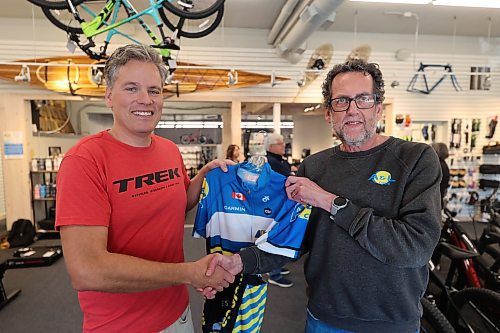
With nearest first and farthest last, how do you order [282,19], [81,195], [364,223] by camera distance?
[81,195], [364,223], [282,19]

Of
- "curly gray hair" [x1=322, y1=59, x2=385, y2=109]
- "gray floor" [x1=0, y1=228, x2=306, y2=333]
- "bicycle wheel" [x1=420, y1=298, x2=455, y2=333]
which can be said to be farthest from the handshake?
"gray floor" [x1=0, y1=228, x2=306, y2=333]

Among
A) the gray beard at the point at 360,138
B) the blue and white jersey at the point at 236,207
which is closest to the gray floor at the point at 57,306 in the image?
the blue and white jersey at the point at 236,207

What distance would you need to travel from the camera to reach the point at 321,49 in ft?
19.0

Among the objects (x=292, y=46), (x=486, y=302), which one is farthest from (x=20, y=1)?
(x=486, y=302)

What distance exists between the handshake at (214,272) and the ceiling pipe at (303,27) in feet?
12.0

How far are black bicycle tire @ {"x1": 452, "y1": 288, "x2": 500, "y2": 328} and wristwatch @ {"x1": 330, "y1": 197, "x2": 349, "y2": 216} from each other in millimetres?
1749

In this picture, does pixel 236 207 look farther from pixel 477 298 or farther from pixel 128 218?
pixel 477 298

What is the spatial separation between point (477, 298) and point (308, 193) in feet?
6.22

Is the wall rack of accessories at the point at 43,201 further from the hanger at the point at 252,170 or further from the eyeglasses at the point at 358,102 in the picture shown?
the eyeglasses at the point at 358,102

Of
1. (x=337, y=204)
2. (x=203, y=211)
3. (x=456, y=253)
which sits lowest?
(x=456, y=253)

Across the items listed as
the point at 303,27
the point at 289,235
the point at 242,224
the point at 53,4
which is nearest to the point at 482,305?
the point at 289,235

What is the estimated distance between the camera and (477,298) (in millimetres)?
2221

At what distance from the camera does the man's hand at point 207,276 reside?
1.14 meters

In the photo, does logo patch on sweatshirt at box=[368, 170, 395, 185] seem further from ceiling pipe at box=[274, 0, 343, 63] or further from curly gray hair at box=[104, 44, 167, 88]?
ceiling pipe at box=[274, 0, 343, 63]
